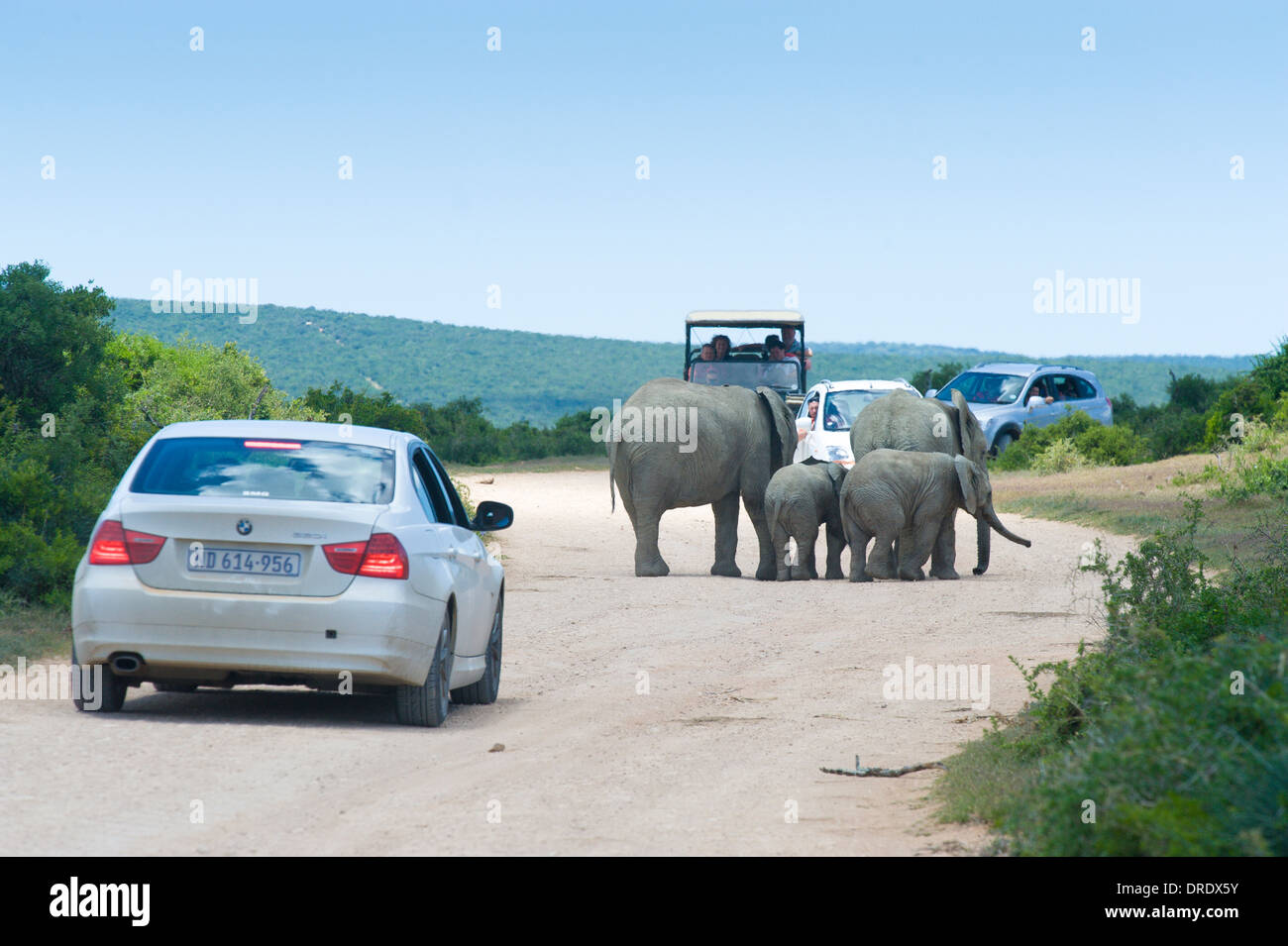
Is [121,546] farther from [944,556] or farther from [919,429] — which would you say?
[919,429]

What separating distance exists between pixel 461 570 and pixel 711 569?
10.8 metres

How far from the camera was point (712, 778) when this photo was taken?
785 centimetres

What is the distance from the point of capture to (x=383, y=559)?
28.2 ft

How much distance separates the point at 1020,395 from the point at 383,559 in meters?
29.8

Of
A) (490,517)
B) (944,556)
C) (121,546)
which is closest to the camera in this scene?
(121,546)

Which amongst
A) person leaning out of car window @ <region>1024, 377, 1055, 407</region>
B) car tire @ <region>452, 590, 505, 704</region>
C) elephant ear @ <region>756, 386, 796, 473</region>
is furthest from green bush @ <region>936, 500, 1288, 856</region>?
person leaning out of car window @ <region>1024, 377, 1055, 407</region>

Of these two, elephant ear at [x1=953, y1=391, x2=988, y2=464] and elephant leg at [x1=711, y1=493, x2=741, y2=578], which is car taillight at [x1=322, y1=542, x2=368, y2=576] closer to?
elephant leg at [x1=711, y1=493, x2=741, y2=578]

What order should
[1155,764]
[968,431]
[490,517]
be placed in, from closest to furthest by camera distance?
[1155,764], [490,517], [968,431]

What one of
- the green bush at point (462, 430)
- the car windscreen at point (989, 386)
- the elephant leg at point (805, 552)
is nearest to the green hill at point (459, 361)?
the green bush at point (462, 430)

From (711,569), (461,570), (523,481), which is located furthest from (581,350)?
(461,570)

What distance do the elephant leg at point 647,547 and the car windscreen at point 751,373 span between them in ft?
24.4

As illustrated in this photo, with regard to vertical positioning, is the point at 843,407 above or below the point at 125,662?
above

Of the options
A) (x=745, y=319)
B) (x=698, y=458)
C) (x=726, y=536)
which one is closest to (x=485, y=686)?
(x=698, y=458)

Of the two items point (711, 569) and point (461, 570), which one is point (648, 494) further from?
point (461, 570)
